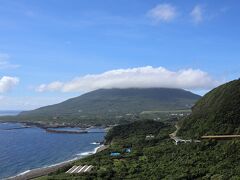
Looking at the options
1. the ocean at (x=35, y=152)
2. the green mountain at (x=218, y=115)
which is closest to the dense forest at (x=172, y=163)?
the green mountain at (x=218, y=115)

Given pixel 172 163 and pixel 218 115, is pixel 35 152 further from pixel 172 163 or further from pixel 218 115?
pixel 172 163

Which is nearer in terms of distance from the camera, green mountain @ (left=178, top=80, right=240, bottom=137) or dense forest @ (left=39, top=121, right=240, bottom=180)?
dense forest @ (left=39, top=121, right=240, bottom=180)

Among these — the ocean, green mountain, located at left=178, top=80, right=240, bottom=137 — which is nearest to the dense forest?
green mountain, located at left=178, top=80, right=240, bottom=137

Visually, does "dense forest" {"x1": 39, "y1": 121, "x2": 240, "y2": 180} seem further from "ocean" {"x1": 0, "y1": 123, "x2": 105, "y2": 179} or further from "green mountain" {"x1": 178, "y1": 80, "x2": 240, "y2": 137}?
"ocean" {"x1": 0, "y1": 123, "x2": 105, "y2": 179}

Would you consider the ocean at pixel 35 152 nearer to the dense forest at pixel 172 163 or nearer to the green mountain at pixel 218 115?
the dense forest at pixel 172 163

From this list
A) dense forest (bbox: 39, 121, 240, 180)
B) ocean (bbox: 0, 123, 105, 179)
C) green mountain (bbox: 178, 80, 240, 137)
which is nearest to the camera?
dense forest (bbox: 39, 121, 240, 180)

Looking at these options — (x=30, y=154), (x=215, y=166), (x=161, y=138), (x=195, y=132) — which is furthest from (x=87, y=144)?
(x=215, y=166)

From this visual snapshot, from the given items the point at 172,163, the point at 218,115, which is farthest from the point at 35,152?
the point at 172,163

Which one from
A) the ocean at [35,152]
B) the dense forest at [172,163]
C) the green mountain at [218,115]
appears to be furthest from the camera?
the ocean at [35,152]
